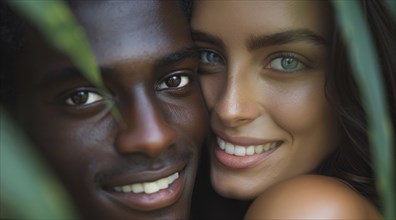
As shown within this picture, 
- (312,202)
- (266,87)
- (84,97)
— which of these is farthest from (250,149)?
(84,97)

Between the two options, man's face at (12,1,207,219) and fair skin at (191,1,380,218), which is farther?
fair skin at (191,1,380,218)

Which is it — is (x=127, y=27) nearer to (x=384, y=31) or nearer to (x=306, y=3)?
(x=306, y=3)

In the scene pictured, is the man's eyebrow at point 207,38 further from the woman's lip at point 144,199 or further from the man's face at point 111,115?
the woman's lip at point 144,199

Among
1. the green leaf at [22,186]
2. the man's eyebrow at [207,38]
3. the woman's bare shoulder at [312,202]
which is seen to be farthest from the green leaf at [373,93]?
the man's eyebrow at [207,38]

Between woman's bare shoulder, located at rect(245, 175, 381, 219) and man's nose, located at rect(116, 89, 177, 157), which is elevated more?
man's nose, located at rect(116, 89, 177, 157)

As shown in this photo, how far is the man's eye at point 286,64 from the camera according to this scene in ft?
4.92

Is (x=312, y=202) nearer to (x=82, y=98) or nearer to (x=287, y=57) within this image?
(x=287, y=57)

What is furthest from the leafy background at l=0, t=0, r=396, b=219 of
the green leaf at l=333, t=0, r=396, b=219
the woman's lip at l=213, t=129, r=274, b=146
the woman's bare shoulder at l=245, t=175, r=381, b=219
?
the woman's lip at l=213, t=129, r=274, b=146

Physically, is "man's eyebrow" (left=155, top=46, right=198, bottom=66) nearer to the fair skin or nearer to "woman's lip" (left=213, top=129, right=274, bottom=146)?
the fair skin

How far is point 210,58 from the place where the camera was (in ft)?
5.18

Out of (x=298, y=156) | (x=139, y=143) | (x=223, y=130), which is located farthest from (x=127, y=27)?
(x=298, y=156)

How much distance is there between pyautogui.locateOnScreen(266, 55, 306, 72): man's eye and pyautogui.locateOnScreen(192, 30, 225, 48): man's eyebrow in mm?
124

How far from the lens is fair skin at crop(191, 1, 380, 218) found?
1435 millimetres

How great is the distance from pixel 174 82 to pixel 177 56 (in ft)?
0.21
